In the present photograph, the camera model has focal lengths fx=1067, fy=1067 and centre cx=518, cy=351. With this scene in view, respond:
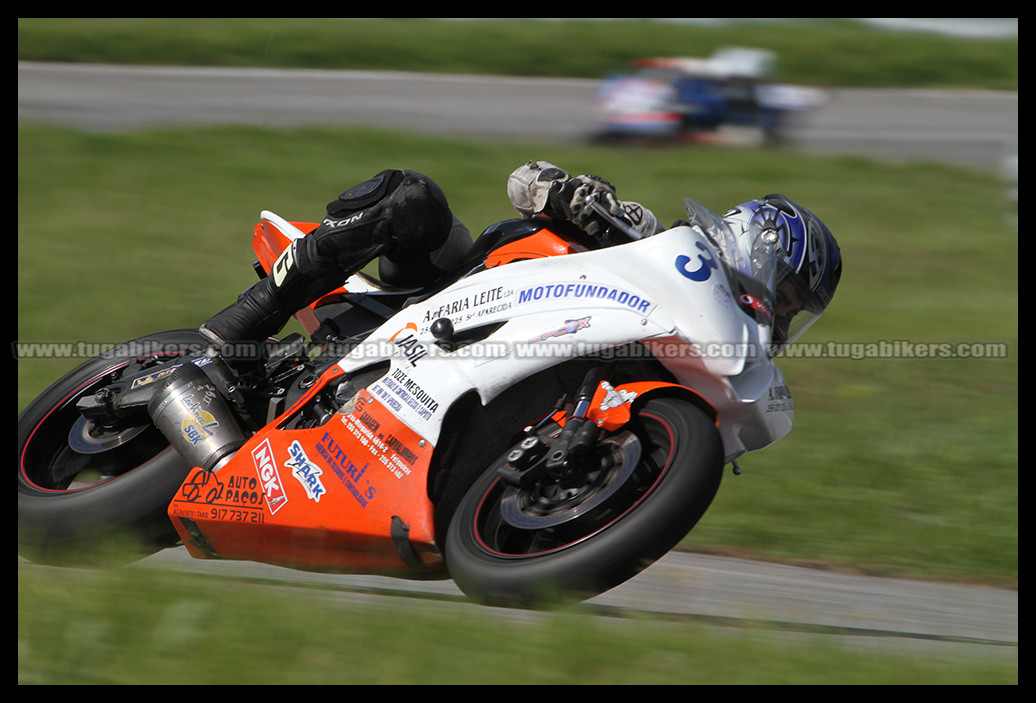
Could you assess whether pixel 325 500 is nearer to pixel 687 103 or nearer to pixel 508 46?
pixel 687 103

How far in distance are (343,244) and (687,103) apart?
869 centimetres

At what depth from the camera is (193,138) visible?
10562 millimetres

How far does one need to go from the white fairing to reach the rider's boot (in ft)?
1.05

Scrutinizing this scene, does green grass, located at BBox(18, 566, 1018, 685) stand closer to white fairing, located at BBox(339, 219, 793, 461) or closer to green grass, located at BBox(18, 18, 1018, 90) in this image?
white fairing, located at BBox(339, 219, 793, 461)

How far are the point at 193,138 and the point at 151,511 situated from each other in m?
7.87

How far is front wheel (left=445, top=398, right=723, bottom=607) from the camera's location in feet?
8.75

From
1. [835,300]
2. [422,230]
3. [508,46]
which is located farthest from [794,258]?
[508,46]

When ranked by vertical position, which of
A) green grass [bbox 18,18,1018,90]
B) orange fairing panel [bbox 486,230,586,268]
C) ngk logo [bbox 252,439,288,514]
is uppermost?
orange fairing panel [bbox 486,230,586,268]

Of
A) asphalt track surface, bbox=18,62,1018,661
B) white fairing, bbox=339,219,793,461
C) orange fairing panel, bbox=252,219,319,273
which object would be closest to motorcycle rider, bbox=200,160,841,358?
white fairing, bbox=339,219,793,461

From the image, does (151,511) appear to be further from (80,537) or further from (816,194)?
(816,194)

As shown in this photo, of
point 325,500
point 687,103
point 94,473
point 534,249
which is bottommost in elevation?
point 687,103

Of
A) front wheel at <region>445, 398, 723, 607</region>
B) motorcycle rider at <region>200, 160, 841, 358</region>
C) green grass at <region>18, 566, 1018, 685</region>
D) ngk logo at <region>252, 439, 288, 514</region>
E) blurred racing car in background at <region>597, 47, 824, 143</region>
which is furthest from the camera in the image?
blurred racing car in background at <region>597, 47, 824, 143</region>

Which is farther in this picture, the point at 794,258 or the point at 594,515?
the point at 794,258

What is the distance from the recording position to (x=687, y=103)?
11.4 metres
